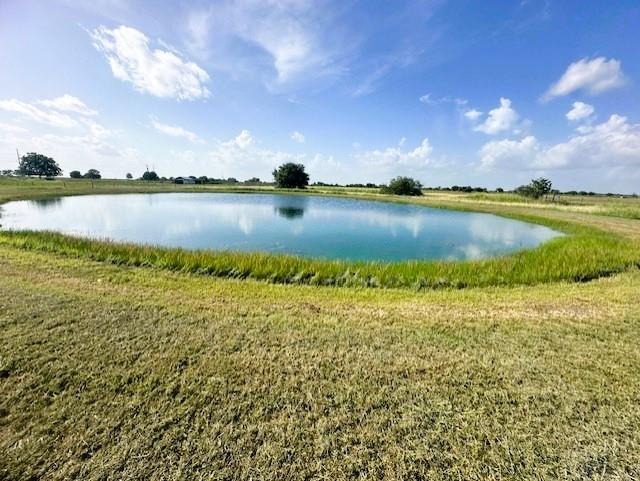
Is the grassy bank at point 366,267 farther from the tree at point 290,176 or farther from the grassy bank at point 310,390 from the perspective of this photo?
the tree at point 290,176

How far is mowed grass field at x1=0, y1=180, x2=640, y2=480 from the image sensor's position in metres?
2.38

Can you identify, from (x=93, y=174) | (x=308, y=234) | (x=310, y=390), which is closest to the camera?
(x=310, y=390)

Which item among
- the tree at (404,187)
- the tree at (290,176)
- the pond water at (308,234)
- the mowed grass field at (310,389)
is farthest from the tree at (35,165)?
the mowed grass field at (310,389)

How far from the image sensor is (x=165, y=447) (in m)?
2.46

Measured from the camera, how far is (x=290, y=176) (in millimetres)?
82812

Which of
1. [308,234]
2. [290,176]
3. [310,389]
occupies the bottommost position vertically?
[308,234]

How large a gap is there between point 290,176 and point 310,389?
271 ft

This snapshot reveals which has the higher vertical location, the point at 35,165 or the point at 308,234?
the point at 35,165

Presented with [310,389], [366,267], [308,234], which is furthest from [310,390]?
[308,234]

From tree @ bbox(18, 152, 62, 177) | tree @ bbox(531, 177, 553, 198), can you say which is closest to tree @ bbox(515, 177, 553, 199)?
tree @ bbox(531, 177, 553, 198)

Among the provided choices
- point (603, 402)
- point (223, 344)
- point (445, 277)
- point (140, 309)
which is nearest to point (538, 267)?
point (445, 277)

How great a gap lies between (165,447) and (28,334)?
3.29 meters

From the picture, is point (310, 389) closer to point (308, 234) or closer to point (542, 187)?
point (308, 234)

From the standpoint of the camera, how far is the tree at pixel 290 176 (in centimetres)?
8262
